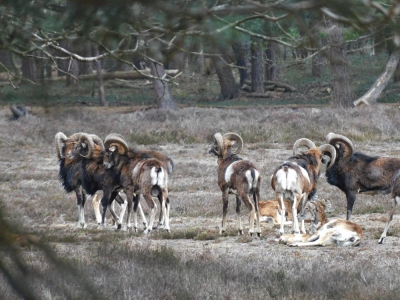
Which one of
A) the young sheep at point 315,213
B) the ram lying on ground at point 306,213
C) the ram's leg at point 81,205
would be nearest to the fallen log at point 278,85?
the ram lying on ground at point 306,213

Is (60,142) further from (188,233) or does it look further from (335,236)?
(335,236)

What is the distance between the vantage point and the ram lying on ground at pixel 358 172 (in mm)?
16250

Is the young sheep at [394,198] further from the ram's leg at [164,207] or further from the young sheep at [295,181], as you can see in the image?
the ram's leg at [164,207]

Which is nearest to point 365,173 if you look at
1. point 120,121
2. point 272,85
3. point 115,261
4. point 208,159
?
point 208,159

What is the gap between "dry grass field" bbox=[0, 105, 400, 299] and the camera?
3.01m

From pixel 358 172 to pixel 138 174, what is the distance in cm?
432

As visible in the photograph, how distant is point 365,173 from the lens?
16.5m

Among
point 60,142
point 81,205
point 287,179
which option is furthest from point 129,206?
point 287,179

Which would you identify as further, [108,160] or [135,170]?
[108,160]

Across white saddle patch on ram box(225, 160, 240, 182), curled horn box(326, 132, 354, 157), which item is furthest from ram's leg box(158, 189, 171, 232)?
curled horn box(326, 132, 354, 157)

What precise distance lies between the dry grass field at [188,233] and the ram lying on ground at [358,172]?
596 mm

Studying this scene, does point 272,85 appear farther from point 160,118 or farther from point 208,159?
point 208,159

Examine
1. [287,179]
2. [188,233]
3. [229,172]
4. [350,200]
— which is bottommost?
[188,233]

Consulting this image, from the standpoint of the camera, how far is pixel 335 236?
13.0 metres
